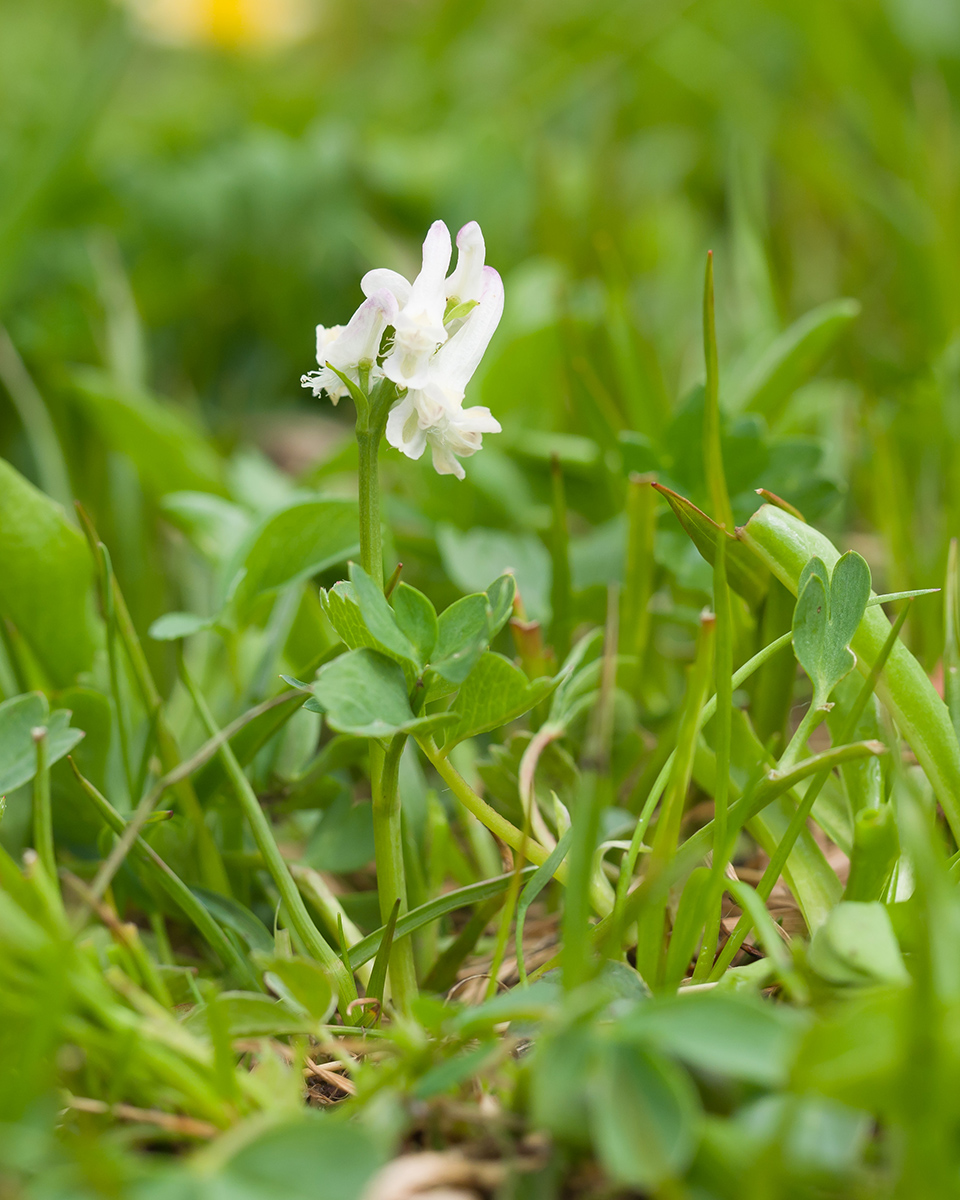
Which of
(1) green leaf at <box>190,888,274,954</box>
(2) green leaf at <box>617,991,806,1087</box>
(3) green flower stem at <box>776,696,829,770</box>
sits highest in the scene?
(3) green flower stem at <box>776,696,829,770</box>

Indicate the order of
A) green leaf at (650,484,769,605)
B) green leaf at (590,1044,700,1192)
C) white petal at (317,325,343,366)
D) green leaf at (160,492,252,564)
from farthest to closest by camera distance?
green leaf at (160,492,252,564) → green leaf at (650,484,769,605) → white petal at (317,325,343,366) → green leaf at (590,1044,700,1192)

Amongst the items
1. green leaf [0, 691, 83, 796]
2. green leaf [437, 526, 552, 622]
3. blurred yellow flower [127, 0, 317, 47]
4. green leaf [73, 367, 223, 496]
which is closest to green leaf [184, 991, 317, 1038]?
green leaf [0, 691, 83, 796]

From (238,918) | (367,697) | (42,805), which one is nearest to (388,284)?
(367,697)

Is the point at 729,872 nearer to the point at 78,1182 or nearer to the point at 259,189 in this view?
the point at 78,1182

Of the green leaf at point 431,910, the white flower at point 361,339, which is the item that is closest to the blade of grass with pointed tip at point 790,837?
the green leaf at point 431,910

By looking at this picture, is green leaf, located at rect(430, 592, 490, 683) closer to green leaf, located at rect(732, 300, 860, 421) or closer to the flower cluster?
the flower cluster

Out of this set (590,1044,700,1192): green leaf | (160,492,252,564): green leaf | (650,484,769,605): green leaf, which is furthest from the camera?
(160,492,252,564): green leaf
